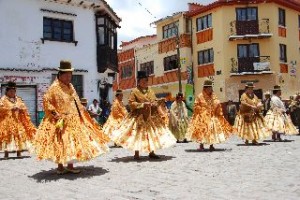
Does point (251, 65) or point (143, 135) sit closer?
point (143, 135)

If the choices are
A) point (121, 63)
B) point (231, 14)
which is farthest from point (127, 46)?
point (231, 14)

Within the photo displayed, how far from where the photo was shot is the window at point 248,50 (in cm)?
3306

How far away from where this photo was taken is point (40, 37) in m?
22.2

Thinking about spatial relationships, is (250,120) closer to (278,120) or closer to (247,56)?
(278,120)

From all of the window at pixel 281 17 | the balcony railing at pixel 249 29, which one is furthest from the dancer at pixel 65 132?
the window at pixel 281 17

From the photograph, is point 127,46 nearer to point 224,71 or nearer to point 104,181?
point 224,71

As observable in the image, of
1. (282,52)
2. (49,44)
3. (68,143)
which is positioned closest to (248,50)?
(282,52)

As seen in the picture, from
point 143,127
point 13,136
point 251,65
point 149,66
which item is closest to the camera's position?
point 143,127

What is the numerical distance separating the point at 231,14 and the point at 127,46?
1828 centimetres

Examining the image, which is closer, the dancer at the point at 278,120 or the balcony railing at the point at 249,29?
the dancer at the point at 278,120

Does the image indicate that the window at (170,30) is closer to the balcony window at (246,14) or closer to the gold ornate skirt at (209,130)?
the balcony window at (246,14)

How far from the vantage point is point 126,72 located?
46.2 metres

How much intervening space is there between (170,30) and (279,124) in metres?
→ 25.1

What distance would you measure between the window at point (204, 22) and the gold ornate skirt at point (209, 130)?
24267 millimetres
